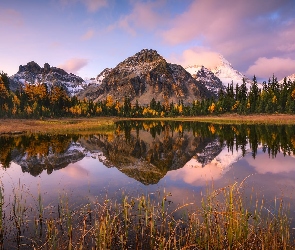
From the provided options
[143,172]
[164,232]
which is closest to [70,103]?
[143,172]

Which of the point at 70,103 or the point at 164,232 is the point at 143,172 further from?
the point at 70,103

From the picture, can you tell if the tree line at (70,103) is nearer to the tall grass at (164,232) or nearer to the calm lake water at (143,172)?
the calm lake water at (143,172)

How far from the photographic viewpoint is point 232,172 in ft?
77.9

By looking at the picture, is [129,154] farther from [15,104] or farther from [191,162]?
[15,104]

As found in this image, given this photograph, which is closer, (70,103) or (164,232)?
(164,232)

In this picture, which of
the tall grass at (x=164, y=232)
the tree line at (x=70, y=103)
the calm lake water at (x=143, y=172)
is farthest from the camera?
the tree line at (x=70, y=103)

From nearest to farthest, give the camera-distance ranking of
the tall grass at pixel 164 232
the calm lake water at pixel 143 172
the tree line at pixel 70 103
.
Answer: the tall grass at pixel 164 232
the calm lake water at pixel 143 172
the tree line at pixel 70 103

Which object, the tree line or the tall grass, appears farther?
the tree line

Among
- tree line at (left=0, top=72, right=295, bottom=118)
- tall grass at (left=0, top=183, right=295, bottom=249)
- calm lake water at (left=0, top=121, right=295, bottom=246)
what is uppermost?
tree line at (left=0, top=72, right=295, bottom=118)

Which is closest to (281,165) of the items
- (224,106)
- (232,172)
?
(232,172)

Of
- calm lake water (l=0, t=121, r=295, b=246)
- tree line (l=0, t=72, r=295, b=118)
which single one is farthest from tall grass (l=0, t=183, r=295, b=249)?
tree line (l=0, t=72, r=295, b=118)

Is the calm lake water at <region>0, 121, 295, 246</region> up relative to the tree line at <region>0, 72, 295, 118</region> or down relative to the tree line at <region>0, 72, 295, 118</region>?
down

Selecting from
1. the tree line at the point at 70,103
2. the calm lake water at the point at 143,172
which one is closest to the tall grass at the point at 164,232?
the calm lake water at the point at 143,172

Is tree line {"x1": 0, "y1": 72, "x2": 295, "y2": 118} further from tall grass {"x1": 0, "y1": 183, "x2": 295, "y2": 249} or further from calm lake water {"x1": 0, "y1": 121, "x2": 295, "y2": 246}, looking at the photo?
tall grass {"x1": 0, "y1": 183, "x2": 295, "y2": 249}
